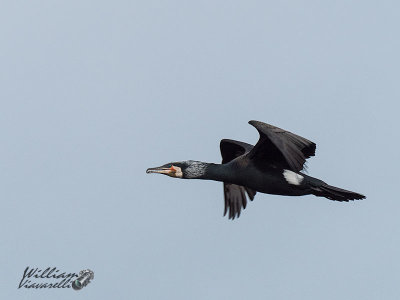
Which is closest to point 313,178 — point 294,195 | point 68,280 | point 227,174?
point 294,195

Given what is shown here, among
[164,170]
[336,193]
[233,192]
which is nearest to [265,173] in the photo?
[336,193]

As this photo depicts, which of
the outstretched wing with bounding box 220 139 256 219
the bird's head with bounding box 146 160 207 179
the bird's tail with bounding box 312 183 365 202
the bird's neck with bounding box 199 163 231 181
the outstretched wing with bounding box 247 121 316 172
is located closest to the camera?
the outstretched wing with bounding box 247 121 316 172

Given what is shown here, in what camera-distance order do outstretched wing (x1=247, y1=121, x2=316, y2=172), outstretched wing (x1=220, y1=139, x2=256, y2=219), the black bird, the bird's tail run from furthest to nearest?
outstretched wing (x1=220, y1=139, x2=256, y2=219) < the bird's tail < the black bird < outstretched wing (x1=247, y1=121, x2=316, y2=172)

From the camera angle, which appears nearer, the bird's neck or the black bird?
the black bird

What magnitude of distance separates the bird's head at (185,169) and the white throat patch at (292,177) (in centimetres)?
118

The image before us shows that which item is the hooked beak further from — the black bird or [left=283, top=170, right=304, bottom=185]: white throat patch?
[left=283, top=170, right=304, bottom=185]: white throat patch

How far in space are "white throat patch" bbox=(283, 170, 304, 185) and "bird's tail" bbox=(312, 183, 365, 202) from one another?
0.86ft

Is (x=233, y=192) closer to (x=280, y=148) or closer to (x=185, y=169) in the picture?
(x=185, y=169)

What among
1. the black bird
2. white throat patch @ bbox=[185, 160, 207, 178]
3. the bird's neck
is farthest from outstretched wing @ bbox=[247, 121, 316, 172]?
white throat patch @ bbox=[185, 160, 207, 178]

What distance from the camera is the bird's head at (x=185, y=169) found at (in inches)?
520

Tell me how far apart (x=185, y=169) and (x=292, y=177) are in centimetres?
153

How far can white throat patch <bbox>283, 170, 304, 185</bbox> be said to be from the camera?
1280cm

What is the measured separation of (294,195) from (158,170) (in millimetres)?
1929

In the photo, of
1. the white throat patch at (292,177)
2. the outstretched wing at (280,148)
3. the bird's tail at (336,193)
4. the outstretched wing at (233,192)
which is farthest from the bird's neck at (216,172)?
the outstretched wing at (233,192)
